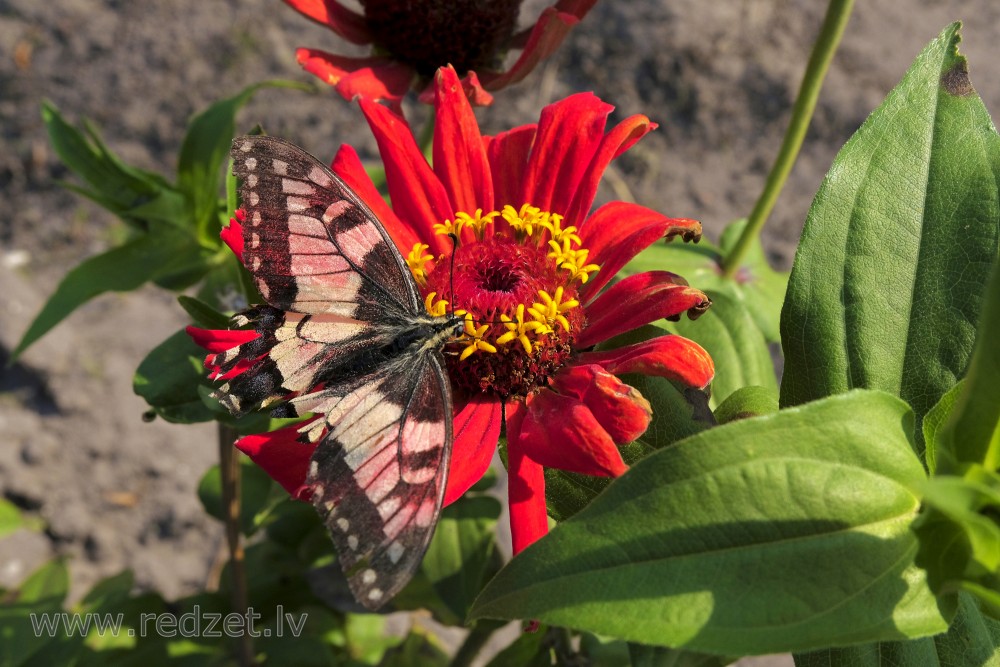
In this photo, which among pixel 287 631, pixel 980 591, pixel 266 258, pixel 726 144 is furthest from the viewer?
pixel 726 144

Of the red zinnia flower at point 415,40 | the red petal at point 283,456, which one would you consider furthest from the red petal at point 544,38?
the red petal at point 283,456

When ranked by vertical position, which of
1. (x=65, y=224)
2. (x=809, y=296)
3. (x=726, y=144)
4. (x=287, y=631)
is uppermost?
(x=809, y=296)

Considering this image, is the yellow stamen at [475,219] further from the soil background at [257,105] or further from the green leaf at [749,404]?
the soil background at [257,105]

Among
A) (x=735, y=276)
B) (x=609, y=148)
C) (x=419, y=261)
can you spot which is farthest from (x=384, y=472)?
(x=735, y=276)

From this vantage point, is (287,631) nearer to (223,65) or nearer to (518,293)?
(518,293)

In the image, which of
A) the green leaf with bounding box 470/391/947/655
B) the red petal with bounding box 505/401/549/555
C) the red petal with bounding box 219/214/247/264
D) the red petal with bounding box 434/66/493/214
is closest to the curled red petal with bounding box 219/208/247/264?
the red petal with bounding box 219/214/247/264

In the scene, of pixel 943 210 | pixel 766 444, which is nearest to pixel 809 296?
pixel 943 210
